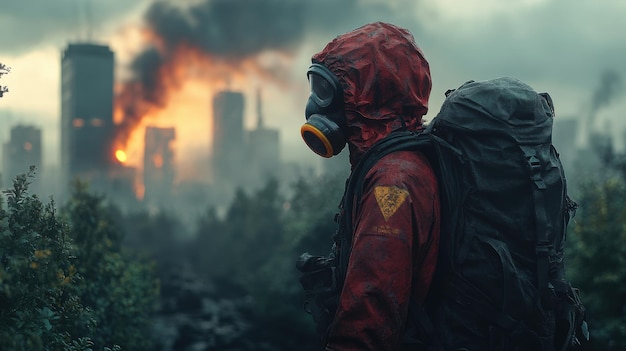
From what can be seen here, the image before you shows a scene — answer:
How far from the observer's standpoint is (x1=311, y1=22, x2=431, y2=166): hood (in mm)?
4984

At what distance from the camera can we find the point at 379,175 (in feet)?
14.8

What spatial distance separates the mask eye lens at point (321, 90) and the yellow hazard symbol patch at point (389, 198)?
100cm

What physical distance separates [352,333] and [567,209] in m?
2.20

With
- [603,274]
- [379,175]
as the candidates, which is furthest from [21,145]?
[379,175]

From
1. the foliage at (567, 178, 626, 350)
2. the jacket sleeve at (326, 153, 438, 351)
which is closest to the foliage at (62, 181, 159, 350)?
the jacket sleeve at (326, 153, 438, 351)

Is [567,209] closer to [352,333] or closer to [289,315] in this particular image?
[352,333]

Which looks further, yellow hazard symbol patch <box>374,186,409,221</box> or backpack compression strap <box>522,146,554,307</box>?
backpack compression strap <box>522,146,554,307</box>

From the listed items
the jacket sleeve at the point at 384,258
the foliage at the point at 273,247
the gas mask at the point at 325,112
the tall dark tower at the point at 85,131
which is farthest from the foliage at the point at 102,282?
the tall dark tower at the point at 85,131

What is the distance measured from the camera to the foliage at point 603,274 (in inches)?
806

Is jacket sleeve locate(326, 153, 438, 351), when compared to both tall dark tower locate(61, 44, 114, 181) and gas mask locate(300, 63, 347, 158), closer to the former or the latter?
gas mask locate(300, 63, 347, 158)

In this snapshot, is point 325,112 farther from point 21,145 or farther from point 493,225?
point 21,145

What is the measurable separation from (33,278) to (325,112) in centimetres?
286

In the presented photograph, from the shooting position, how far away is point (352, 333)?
421 cm

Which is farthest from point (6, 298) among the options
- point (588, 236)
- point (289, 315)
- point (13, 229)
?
point (289, 315)
